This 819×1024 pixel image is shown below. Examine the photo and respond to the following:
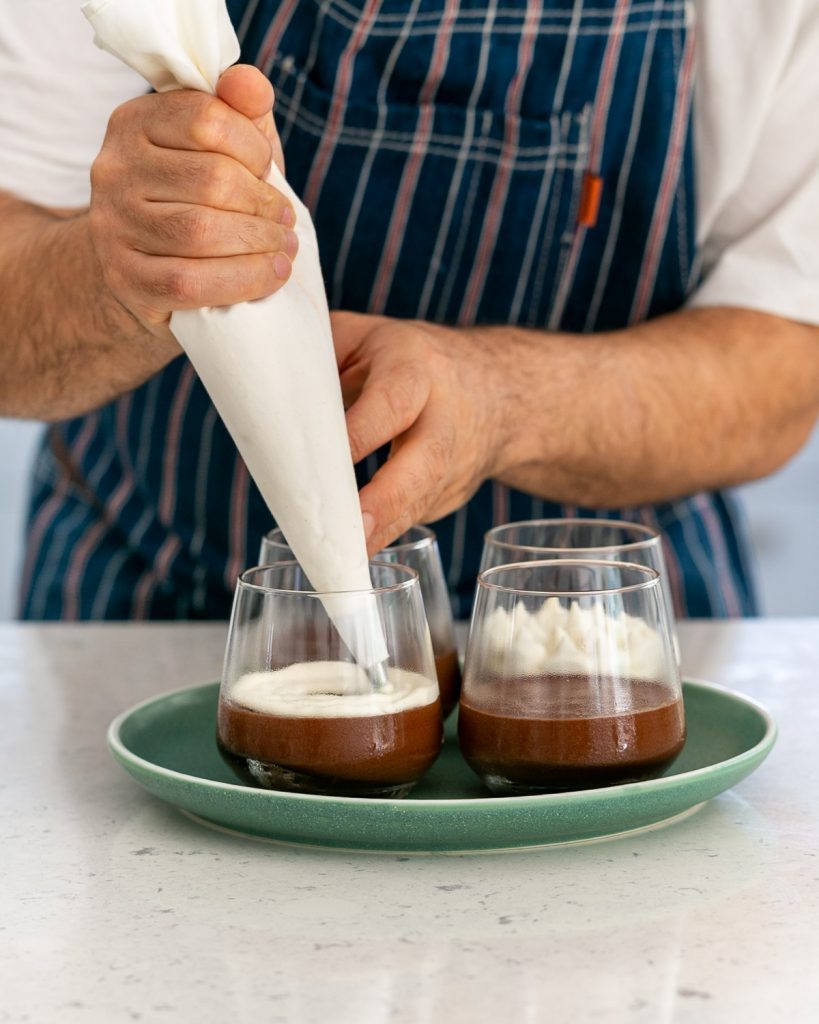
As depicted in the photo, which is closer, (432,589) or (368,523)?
(368,523)

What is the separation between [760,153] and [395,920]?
0.95m

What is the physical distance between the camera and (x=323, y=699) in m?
0.83

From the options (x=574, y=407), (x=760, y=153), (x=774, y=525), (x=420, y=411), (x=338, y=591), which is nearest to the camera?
(x=338, y=591)

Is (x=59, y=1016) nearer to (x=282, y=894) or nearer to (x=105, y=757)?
(x=282, y=894)

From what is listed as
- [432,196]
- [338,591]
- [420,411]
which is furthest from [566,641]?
[432,196]

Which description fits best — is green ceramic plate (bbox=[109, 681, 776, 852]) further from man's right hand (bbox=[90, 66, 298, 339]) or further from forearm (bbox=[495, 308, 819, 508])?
forearm (bbox=[495, 308, 819, 508])

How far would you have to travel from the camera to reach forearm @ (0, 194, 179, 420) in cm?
111

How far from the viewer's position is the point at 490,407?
3.72 feet

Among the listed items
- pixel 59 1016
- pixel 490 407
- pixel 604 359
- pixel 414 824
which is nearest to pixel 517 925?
pixel 414 824

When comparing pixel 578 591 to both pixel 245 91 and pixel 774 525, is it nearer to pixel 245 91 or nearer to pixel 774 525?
pixel 245 91

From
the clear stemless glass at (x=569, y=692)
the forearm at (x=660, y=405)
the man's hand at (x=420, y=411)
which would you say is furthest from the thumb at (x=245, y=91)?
the forearm at (x=660, y=405)

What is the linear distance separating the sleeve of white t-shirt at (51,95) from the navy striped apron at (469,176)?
15 centimetres

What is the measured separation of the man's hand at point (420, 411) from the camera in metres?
0.96

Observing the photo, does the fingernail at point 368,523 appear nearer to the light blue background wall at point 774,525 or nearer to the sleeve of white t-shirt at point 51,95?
the sleeve of white t-shirt at point 51,95
